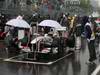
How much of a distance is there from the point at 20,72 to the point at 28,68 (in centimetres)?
98

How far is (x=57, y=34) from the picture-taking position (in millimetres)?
19547

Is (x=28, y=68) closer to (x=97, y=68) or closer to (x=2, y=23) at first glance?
(x=97, y=68)

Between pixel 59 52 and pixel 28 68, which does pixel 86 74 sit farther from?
pixel 59 52

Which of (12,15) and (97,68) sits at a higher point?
(12,15)

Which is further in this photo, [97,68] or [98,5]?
[98,5]

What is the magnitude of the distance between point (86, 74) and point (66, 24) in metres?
13.3

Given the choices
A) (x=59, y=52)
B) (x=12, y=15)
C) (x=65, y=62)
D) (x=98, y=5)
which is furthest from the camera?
(x=98, y=5)

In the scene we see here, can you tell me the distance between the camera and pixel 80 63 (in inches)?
661

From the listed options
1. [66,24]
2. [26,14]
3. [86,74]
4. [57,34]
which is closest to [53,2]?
[26,14]

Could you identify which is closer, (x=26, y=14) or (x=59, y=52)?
(x=59, y=52)

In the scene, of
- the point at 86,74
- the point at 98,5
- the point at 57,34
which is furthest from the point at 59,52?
the point at 98,5

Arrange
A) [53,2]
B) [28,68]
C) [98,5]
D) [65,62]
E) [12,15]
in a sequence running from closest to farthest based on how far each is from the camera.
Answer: [28,68] → [65,62] → [12,15] → [53,2] → [98,5]

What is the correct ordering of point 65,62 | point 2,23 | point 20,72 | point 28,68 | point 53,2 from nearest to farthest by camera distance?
point 20,72, point 28,68, point 65,62, point 2,23, point 53,2

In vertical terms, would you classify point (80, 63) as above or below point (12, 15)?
below
